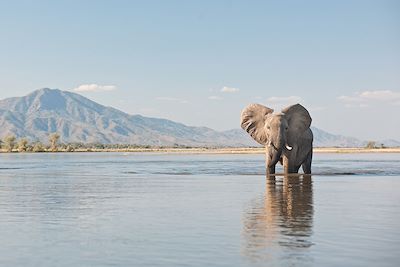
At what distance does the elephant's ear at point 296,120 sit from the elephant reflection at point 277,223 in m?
12.1

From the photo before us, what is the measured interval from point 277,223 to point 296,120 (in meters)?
23.8

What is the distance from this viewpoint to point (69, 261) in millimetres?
12570

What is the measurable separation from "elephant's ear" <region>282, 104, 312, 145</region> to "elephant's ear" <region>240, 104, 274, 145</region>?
1.85 m

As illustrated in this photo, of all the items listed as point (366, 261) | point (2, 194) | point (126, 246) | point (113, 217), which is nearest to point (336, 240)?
point (366, 261)

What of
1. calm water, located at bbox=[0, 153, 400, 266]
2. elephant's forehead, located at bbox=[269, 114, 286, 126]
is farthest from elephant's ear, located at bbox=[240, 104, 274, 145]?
calm water, located at bbox=[0, 153, 400, 266]

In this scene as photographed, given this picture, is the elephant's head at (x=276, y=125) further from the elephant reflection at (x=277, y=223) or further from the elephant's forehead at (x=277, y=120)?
the elephant reflection at (x=277, y=223)

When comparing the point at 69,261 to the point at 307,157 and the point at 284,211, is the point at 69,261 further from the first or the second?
the point at 307,157

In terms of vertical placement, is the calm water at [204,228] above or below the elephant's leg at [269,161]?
below

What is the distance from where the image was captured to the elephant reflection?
1366cm

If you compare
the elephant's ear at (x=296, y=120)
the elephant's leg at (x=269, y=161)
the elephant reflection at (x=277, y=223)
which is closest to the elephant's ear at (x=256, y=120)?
the elephant's ear at (x=296, y=120)

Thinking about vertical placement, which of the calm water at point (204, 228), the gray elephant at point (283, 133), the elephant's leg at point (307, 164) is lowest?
the calm water at point (204, 228)

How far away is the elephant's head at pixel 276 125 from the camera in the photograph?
38062 millimetres

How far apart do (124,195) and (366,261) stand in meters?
16.9

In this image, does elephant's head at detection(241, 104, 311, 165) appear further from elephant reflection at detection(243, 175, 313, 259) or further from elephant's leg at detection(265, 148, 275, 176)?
elephant reflection at detection(243, 175, 313, 259)
